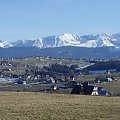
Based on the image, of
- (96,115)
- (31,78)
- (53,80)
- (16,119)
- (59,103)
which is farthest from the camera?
(31,78)

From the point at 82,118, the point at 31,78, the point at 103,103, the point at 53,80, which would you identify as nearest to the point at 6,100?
the point at 103,103

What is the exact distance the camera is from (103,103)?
33.7 meters

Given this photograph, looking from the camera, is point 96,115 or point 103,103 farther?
point 103,103

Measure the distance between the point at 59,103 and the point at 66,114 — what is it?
5.18 metres

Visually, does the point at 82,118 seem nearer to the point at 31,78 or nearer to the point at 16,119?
the point at 16,119

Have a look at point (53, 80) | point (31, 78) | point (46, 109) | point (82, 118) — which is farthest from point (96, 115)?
point (31, 78)

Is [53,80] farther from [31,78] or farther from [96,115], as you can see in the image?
[96,115]

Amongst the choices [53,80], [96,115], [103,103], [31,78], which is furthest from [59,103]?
[31,78]

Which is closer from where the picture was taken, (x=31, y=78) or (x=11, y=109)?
(x=11, y=109)

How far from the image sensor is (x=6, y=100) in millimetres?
35625

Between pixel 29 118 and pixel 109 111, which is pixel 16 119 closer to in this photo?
pixel 29 118

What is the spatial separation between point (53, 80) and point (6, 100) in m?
120

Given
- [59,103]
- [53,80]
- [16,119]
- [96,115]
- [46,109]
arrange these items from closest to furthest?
[16,119]
[96,115]
[46,109]
[59,103]
[53,80]

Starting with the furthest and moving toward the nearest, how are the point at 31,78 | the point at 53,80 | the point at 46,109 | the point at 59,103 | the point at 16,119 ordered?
the point at 31,78 < the point at 53,80 < the point at 59,103 < the point at 46,109 < the point at 16,119
